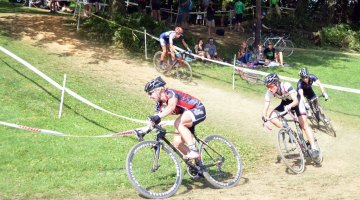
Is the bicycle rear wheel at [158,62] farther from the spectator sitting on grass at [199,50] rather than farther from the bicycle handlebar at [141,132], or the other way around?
the bicycle handlebar at [141,132]

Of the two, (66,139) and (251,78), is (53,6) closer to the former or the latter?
(251,78)

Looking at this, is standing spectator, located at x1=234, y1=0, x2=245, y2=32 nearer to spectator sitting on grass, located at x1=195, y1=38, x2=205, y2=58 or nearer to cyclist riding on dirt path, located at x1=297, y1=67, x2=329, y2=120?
spectator sitting on grass, located at x1=195, y1=38, x2=205, y2=58

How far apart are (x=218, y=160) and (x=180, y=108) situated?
1394mm

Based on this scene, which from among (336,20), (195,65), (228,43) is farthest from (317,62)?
(336,20)

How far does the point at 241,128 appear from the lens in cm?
1394

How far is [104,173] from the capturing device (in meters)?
9.64

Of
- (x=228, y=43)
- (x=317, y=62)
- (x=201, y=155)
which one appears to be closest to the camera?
(x=201, y=155)

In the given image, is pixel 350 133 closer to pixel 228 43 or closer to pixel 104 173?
pixel 104 173

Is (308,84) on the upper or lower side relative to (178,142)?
upper

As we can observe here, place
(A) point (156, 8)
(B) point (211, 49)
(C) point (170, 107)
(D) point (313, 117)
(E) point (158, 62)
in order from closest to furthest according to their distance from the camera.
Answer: (C) point (170, 107)
(D) point (313, 117)
(E) point (158, 62)
(B) point (211, 49)
(A) point (156, 8)

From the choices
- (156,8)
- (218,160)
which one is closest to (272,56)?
(156,8)

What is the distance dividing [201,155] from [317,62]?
1709 cm

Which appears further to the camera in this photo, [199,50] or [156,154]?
[199,50]

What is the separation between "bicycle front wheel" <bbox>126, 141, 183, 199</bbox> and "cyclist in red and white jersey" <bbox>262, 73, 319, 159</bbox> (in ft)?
8.31
